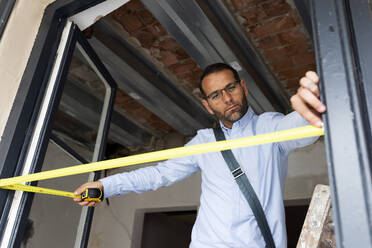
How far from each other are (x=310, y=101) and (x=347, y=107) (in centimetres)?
7

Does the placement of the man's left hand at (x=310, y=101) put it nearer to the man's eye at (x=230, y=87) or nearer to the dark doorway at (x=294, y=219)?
the man's eye at (x=230, y=87)

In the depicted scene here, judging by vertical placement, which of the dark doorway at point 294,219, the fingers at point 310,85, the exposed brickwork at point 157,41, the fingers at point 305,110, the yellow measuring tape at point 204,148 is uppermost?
the exposed brickwork at point 157,41

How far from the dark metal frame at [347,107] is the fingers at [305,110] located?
3 centimetres

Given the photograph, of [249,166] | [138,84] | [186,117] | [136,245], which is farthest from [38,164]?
[136,245]

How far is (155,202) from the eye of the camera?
3.79 metres

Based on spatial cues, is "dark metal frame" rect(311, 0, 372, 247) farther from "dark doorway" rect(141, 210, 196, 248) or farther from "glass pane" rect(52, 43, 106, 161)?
"dark doorway" rect(141, 210, 196, 248)

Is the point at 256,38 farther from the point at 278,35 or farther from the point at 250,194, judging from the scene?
the point at 250,194

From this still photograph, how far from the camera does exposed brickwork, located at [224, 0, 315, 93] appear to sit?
2254 millimetres

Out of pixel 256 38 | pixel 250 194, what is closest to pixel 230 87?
pixel 250 194

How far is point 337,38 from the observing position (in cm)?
75

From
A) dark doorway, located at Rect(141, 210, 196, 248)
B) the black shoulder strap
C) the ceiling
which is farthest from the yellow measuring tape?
dark doorway, located at Rect(141, 210, 196, 248)

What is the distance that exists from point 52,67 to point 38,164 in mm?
460

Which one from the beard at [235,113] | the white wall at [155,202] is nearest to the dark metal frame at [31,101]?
the beard at [235,113]

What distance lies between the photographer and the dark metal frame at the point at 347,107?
609mm
